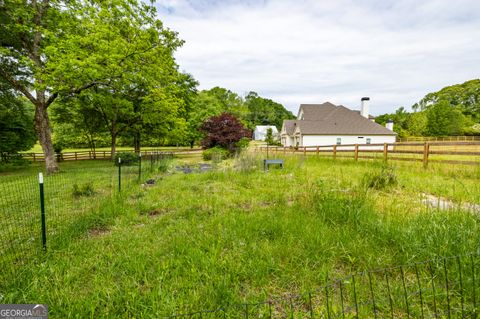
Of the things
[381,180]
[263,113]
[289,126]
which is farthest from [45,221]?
→ [263,113]

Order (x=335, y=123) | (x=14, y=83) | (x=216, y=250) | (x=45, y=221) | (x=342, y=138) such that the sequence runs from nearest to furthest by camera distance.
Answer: (x=216, y=250)
(x=45, y=221)
(x=14, y=83)
(x=342, y=138)
(x=335, y=123)

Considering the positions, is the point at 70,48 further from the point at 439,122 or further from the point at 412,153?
the point at 439,122

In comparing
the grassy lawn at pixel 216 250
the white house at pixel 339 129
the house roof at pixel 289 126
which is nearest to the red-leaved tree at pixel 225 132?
the white house at pixel 339 129

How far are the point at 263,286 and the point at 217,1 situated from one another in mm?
10425

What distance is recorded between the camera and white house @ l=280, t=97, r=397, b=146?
992 inches

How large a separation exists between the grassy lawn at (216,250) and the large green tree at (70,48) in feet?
22.8

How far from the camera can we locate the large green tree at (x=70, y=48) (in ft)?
26.6

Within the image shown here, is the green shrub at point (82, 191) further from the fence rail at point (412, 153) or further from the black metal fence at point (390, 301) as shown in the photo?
the fence rail at point (412, 153)

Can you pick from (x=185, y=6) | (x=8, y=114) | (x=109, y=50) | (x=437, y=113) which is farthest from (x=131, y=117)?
(x=437, y=113)

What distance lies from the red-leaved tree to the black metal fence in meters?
14.1

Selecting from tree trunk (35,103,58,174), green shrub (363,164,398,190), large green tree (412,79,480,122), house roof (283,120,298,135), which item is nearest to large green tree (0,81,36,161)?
tree trunk (35,103,58,174)

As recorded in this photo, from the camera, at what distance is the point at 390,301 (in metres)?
1.61

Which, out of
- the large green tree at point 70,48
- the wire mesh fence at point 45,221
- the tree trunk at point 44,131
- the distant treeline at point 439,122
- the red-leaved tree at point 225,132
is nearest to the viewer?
the wire mesh fence at point 45,221

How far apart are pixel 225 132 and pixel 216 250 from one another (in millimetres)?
14015
